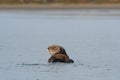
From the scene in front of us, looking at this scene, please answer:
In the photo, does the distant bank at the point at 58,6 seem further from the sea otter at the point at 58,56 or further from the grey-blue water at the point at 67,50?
the sea otter at the point at 58,56

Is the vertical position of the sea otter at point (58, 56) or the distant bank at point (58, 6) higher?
the sea otter at point (58, 56)

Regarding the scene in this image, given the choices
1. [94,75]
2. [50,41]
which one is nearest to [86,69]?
[94,75]

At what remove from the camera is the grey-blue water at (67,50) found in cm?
1659

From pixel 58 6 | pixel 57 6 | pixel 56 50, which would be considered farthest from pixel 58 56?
pixel 57 6

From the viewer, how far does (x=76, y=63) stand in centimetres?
1828

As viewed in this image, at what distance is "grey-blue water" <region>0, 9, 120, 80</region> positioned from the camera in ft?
54.4

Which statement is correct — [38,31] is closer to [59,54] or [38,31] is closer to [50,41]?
[50,41]

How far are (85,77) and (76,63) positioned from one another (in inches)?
89.3

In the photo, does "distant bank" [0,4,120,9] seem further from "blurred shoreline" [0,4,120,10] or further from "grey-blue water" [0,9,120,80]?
"grey-blue water" [0,9,120,80]

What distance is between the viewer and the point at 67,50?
21.7m

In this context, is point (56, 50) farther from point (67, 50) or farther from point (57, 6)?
point (57, 6)

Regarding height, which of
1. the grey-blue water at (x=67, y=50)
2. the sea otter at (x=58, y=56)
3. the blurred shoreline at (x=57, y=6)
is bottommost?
the blurred shoreline at (x=57, y=6)

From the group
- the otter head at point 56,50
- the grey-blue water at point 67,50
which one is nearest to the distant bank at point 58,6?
the grey-blue water at point 67,50

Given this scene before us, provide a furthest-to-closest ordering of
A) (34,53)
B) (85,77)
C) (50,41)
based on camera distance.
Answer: (50,41), (34,53), (85,77)
